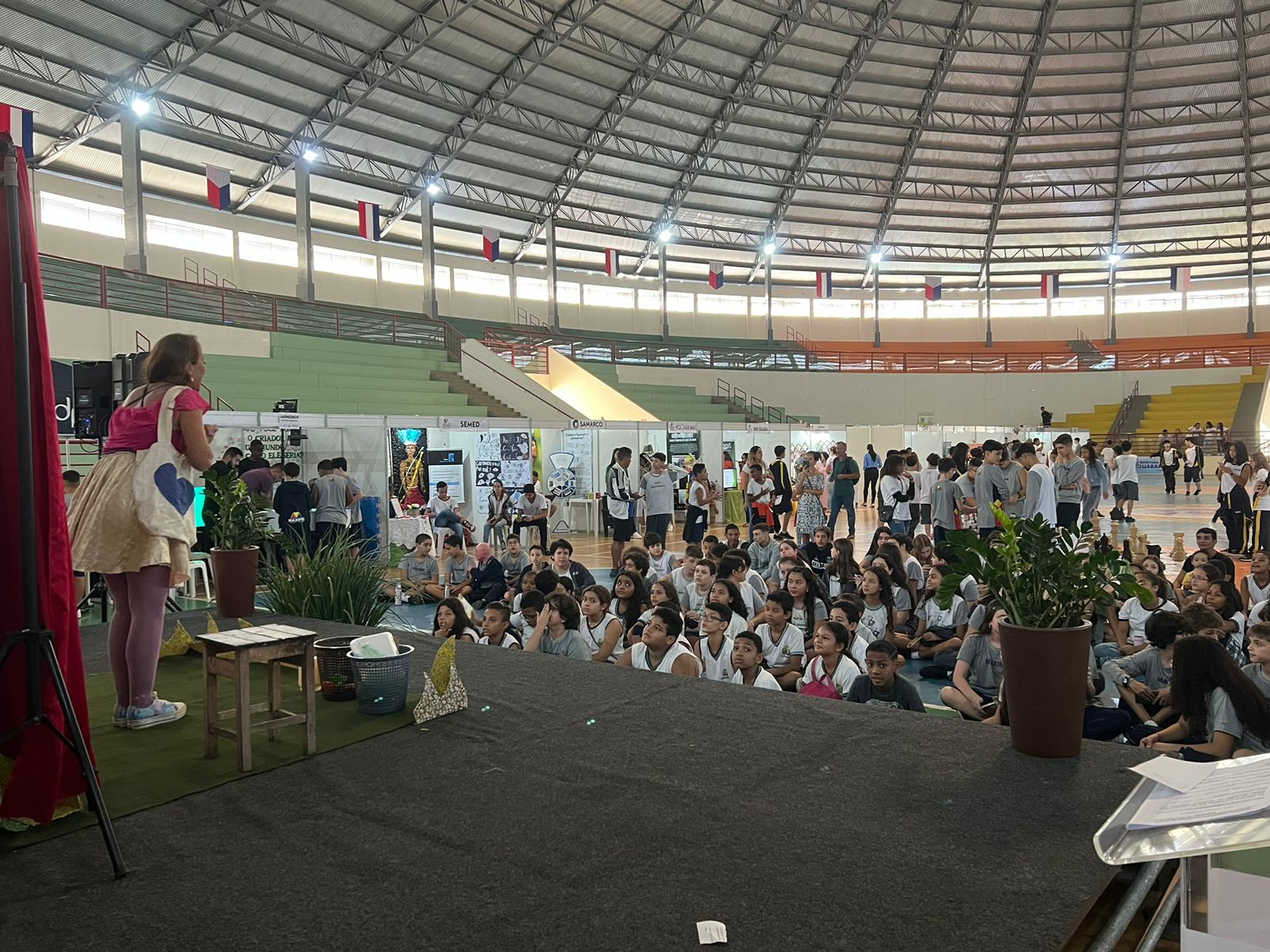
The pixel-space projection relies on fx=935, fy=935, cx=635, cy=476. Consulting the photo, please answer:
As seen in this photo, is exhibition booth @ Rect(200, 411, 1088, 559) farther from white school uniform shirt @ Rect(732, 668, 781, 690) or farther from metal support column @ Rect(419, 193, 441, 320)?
metal support column @ Rect(419, 193, 441, 320)

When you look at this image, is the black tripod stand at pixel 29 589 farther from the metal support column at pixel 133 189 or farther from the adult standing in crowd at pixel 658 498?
the metal support column at pixel 133 189

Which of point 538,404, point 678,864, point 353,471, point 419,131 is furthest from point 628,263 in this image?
point 678,864

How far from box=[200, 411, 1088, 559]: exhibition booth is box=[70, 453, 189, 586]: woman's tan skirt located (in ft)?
18.6

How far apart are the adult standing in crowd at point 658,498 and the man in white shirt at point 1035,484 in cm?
430

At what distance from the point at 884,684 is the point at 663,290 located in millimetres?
23457

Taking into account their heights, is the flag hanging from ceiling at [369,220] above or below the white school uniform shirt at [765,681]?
above

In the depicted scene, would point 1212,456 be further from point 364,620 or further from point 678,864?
point 678,864

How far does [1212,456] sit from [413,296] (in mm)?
19857

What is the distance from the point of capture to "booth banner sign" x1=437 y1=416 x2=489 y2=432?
11.1 metres

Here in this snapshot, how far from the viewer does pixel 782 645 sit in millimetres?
5641

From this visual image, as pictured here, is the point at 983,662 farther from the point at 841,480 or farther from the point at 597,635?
the point at 841,480

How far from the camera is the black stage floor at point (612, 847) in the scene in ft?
6.16

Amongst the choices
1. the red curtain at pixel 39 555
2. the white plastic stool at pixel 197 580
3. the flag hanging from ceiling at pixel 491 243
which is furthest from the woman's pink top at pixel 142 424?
the flag hanging from ceiling at pixel 491 243

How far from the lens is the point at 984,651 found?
5094 mm
